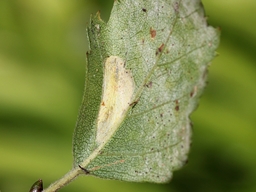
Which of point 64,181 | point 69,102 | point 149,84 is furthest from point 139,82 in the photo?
point 69,102

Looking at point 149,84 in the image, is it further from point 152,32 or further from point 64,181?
point 64,181

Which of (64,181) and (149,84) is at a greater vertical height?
(149,84)

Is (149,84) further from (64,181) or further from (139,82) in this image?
(64,181)

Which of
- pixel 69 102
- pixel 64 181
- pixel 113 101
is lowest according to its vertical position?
pixel 64 181

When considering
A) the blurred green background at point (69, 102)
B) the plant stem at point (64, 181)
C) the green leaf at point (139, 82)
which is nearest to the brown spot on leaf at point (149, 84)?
the green leaf at point (139, 82)

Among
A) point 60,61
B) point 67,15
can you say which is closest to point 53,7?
point 67,15

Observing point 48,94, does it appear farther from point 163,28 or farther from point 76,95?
point 163,28

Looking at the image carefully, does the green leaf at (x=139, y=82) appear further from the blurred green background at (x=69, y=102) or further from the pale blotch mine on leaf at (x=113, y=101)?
the blurred green background at (x=69, y=102)

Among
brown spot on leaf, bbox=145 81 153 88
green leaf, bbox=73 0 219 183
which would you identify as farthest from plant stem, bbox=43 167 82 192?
brown spot on leaf, bbox=145 81 153 88

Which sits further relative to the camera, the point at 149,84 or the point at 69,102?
the point at 69,102
